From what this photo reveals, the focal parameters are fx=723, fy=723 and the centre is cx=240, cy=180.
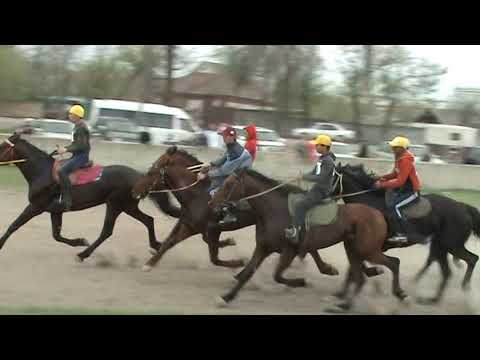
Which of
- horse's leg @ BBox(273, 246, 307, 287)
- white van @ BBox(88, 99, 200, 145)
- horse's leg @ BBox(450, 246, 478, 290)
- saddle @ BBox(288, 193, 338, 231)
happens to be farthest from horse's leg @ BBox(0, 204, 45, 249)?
white van @ BBox(88, 99, 200, 145)

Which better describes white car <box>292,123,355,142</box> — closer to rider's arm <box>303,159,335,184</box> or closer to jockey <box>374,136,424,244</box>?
jockey <box>374,136,424,244</box>

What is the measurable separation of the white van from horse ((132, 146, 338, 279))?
820 inches

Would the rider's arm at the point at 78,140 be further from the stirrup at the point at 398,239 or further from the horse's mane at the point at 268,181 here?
the stirrup at the point at 398,239

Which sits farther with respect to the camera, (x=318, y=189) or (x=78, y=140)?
(x=78, y=140)

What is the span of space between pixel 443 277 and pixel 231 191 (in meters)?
3.30

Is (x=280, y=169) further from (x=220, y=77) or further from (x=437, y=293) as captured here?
(x=220, y=77)

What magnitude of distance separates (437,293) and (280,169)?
12.1 meters

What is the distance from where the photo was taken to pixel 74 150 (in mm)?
11000

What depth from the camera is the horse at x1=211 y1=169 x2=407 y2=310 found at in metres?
8.98

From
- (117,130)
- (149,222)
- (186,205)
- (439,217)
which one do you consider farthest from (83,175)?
(117,130)

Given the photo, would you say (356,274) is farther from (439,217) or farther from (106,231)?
(106,231)

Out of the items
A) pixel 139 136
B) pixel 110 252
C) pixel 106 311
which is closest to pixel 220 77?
pixel 139 136

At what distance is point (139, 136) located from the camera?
29.8 metres

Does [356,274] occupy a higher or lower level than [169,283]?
higher
